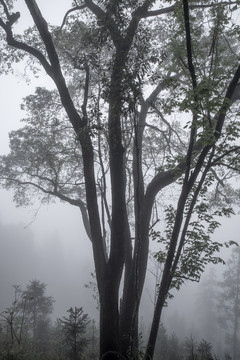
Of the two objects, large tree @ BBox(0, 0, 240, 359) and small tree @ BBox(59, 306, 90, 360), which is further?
small tree @ BBox(59, 306, 90, 360)

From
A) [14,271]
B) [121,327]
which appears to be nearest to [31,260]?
[14,271]

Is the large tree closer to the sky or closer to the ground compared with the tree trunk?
closer to the sky

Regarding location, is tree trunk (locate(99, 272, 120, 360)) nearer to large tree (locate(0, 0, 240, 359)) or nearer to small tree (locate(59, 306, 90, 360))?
large tree (locate(0, 0, 240, 359))

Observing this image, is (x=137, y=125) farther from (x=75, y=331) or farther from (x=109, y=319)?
(x=75, y=331)

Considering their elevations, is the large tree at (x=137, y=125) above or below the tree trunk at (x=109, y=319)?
above

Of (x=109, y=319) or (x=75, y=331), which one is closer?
(x=109, y=319)

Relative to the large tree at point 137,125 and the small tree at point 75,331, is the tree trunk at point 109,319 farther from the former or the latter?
the small tree at point 75,331

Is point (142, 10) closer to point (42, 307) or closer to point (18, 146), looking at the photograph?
point (18, 146)

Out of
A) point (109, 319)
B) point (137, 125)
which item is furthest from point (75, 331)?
point (137, 125)

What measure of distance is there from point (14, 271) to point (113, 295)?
2570 inches

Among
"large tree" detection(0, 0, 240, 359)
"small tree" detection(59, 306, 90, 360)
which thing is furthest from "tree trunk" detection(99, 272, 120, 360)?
"small tree" detection(59, 306, 90, 360)

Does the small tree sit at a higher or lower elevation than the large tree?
lower

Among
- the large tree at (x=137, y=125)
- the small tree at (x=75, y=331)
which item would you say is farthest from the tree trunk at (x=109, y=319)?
the small tree at (x=75, y=331)

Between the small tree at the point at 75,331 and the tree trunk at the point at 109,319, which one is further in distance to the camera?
the small tree at the point at 75,331
